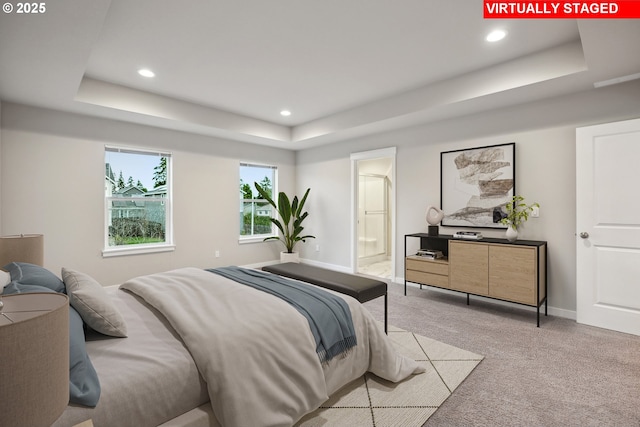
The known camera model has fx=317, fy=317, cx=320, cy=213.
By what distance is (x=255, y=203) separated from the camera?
591 cm

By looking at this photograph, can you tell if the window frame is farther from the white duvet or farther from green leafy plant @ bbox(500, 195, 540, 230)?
green leafy plant @ bbox(500, 195, 540, 230)

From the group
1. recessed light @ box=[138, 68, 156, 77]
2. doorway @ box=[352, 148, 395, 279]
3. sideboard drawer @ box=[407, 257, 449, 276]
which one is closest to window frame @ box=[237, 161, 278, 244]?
doorway @ box=[352, 148, 395, 279]

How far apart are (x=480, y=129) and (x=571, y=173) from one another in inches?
42.9

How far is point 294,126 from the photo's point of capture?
18.3ft

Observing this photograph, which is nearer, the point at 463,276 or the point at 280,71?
the point at 280,71

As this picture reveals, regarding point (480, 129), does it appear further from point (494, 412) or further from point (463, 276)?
point (494, 412)

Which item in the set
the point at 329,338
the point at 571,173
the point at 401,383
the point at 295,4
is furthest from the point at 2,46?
the point at 571,173

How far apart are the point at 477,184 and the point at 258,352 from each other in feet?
11.3

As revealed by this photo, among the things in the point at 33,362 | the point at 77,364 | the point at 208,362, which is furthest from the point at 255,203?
the point at 33,362

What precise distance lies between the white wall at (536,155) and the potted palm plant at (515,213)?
9 centimetres

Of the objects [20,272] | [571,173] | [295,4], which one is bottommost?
[20,272]

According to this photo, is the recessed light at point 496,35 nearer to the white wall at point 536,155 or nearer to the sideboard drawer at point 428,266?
the white wall at point 536,155

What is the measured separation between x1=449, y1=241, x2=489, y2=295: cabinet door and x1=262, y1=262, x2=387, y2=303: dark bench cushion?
1.30 metres

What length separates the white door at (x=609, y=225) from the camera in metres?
2.84
